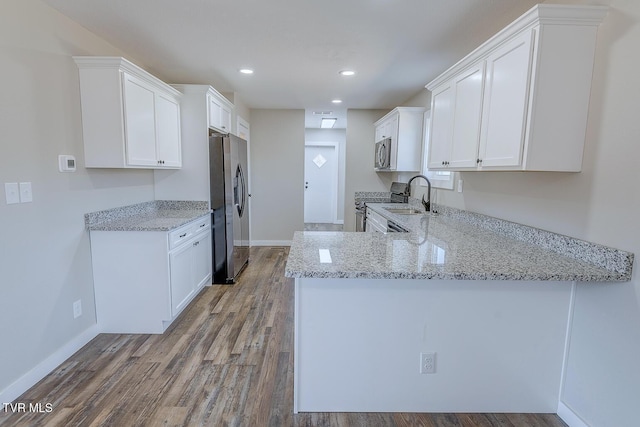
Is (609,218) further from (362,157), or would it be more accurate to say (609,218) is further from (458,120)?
(362,157)

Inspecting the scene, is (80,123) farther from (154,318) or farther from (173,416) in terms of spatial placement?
(173,416)

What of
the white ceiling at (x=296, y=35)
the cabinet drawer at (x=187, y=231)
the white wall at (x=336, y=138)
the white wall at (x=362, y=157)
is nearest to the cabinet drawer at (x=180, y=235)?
the cabinet drawer at (x=187, y=231)

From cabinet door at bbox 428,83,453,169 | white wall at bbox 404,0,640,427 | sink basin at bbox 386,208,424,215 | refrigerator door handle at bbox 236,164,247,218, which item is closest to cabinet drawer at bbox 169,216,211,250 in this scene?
refrigerator door handle at bbox 236,164,247,218

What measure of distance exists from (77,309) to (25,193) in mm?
956

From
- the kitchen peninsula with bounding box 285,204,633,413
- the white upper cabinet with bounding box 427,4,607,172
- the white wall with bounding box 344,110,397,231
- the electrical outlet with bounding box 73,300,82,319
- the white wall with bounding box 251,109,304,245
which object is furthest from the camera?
the white wall with bounding box 251,109,304,245

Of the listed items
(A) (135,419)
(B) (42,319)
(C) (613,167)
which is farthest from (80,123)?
(C) (613,167)

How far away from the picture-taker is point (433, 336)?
5.61ft

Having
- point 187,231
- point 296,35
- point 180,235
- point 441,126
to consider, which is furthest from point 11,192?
point 441,126

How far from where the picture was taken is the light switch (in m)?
1.90

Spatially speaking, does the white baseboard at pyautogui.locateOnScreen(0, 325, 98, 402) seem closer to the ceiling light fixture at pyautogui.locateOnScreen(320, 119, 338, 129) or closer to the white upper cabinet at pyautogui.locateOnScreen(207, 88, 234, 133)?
the white upper cabinet at pyautogui.locateOnScreen(207, 88, 234, 133)

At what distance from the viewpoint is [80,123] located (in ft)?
7.88

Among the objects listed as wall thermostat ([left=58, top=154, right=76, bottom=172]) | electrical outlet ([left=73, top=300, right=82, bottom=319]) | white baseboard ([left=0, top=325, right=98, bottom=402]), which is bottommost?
white baseboard ([left=0, top=325, right=98, bottom=402])

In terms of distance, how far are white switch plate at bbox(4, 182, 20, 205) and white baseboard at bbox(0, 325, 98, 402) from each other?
41.4 inches

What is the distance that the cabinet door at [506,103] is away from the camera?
1.64 meters
